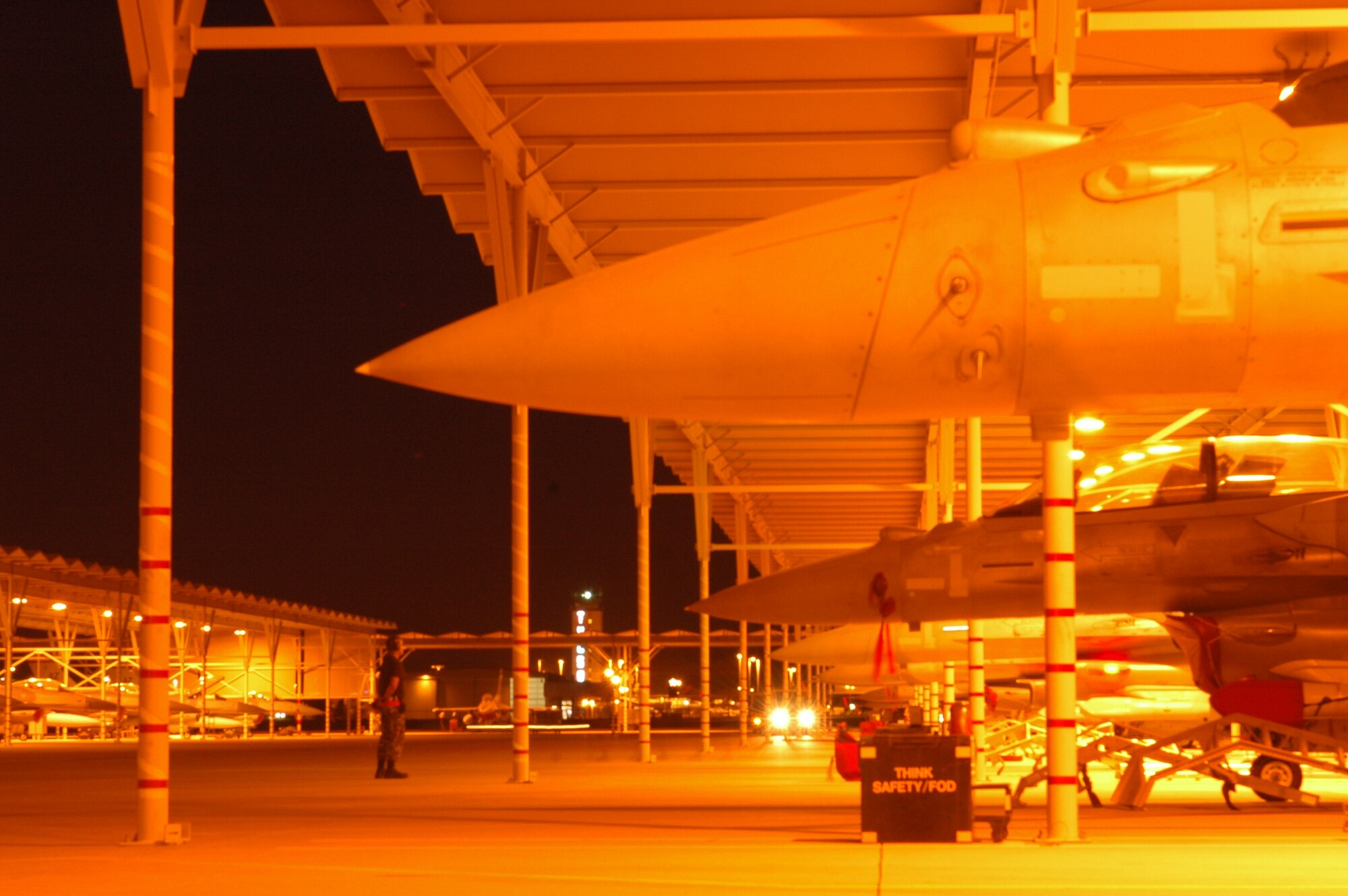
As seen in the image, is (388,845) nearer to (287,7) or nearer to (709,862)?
(709,862)

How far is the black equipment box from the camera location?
26.4ft

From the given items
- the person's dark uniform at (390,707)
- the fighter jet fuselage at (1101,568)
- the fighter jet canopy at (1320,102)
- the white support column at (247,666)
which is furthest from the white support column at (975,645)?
the white support column at (247,666)

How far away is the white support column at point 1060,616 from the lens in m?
8.50

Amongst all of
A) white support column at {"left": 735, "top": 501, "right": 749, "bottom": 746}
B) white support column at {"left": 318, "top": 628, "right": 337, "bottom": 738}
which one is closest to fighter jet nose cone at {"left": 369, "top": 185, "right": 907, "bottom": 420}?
white support column at {"left": 735, "top": 501, "right": 749, "bottom": 746}

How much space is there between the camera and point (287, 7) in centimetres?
1220

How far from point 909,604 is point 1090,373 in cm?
918

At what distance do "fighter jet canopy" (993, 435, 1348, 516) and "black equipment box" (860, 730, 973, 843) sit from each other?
4.58 metres

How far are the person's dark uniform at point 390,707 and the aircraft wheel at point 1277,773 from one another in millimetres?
8132

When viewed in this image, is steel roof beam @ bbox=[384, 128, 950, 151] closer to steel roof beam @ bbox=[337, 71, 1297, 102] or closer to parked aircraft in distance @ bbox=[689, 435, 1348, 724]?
steel roof beam @ bbox=[337, 71, 1297, 102]

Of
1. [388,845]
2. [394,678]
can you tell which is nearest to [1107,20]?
[388,845]

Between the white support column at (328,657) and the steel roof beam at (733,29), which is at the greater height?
the steel roof beam at (733,29)

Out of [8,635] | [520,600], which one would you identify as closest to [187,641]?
[8,635]

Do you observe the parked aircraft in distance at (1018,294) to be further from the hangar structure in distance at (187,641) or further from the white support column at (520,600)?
the hangar structure in distance at (187,641)

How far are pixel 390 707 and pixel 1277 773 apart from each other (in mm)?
8694
